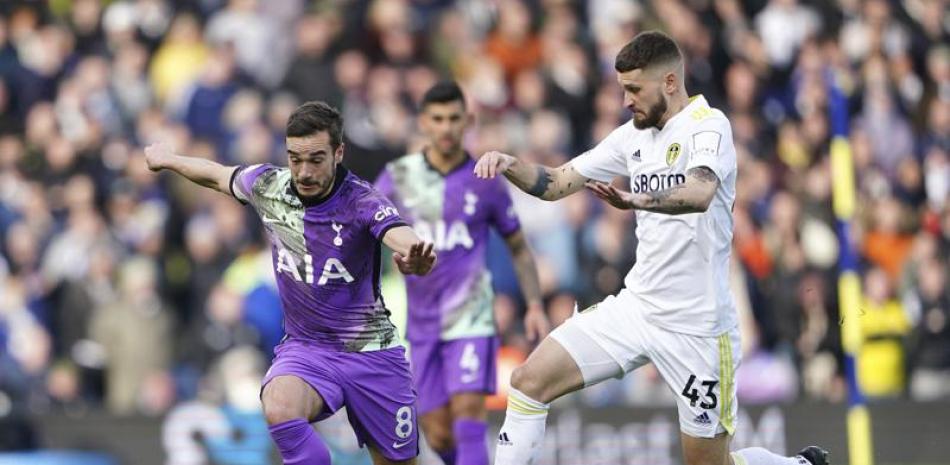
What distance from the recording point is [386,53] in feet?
59.4

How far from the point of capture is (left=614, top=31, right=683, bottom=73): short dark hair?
916 cm

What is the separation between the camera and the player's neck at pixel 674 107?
932cm

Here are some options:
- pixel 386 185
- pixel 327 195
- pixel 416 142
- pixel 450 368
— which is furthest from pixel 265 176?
pixel 416 142

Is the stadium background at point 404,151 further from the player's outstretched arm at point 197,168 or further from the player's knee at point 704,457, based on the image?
the player's knee at point 704,457

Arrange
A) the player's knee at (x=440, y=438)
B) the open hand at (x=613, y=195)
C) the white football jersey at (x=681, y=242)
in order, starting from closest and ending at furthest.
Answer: the open hand at (x=613, y=195) → the white football jersey at (x=681, y=242) → the player's knee at (x=440, y=438)

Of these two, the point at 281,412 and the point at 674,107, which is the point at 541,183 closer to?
the point at 674,107

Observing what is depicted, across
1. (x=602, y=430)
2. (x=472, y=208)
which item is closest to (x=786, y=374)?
(x=602, y=430)

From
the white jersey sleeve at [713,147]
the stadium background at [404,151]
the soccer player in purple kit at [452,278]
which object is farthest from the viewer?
the stadium background at [404,151]

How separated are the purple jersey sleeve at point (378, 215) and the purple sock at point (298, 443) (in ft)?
3.46

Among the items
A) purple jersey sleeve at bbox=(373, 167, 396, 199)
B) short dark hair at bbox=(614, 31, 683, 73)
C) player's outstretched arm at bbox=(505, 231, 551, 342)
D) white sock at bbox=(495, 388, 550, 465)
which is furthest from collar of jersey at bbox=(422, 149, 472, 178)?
short dark hair at bbox=(614, 31, 683, 73)


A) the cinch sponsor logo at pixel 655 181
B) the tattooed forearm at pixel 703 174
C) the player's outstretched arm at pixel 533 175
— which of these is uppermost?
the player's outstretched arm at pixel 533 175

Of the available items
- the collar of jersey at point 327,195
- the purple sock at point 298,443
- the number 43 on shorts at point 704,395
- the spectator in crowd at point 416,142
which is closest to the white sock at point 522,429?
the number 43 on shorts at point 704,395

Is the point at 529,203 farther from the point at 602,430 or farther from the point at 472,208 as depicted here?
the point at 472,208

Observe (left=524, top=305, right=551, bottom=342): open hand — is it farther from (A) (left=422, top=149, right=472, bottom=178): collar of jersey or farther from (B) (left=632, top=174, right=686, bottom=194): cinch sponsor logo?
(B) (left=632, top=174, right=686, bottom=194): cinch sponsor logo
